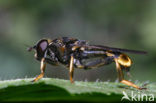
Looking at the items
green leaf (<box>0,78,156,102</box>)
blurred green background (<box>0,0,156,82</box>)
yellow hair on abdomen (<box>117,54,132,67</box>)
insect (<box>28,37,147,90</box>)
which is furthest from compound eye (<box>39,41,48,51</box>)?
blurred green background (<box>0,0,156,82</box>)

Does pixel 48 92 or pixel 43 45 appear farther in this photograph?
pixel 43 45

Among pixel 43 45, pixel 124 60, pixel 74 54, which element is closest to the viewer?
pixel 124 60

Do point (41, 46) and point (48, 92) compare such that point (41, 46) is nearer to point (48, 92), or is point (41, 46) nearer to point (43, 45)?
point (43, 45)

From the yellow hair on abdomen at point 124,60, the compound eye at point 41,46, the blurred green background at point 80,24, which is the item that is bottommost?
the yellow hair on abdomen at point 124,60

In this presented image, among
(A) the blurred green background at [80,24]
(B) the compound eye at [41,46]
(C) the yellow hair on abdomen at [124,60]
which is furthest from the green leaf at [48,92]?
(A) the blurred green background at [80,24]

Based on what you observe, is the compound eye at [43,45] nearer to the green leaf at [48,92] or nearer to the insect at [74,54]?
the insect at [74,54]

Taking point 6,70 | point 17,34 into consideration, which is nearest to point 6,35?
point 17,34

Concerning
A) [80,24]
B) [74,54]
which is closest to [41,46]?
[74,54]

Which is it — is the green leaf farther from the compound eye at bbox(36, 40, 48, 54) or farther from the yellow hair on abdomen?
the compound eye at bbox(36, 40, 48, 54)

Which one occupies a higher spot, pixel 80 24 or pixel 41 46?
pixel 80 24

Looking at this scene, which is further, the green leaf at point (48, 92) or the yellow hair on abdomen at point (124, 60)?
the yellow hair on abdomen at point (124, 60)

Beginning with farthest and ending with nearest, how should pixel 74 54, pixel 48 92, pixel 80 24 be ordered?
pixel 80 24, pixel 74 54, pixel 48 92
